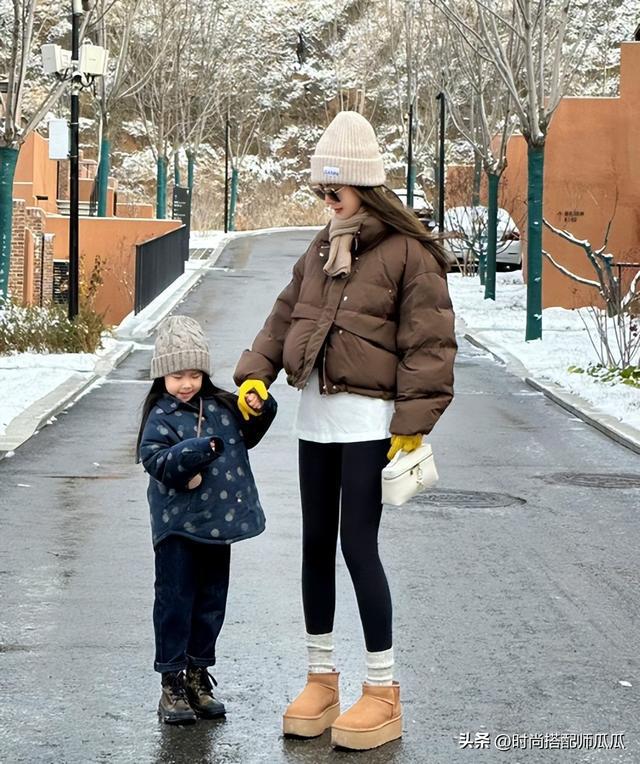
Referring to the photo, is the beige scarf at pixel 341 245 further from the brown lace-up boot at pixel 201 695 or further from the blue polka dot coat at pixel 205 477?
the brown lace-up boot at pixel 201 695

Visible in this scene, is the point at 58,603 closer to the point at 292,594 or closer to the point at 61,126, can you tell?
the point at 292,594

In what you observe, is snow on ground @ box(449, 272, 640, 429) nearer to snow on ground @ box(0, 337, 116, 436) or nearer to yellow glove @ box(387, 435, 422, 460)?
snow on ground @ box(0, 337, 116, 436)

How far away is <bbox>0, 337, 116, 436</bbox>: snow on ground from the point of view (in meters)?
15.0

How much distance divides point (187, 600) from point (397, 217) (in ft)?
4.74

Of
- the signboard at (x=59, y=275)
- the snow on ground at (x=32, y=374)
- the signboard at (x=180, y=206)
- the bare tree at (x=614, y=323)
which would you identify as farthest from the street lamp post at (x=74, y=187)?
the signboard at (x=180, y=206)

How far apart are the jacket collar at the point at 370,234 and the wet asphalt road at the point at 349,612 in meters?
1.60

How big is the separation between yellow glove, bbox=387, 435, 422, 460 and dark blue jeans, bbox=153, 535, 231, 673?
0.70 meters

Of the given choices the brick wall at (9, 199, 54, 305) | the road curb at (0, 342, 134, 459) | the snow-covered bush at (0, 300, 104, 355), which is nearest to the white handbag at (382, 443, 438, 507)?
the road curb at (0, 342, 134, 459)

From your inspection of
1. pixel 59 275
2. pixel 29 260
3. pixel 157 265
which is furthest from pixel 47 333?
pixel 59 275

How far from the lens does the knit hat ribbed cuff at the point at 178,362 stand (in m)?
5.34

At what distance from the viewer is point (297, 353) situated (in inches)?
207

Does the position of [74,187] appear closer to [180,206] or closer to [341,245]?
[341,245]

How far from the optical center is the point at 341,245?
5223mm

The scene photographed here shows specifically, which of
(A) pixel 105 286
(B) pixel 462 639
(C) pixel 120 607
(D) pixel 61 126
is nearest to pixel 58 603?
(C) pixel 120 607
